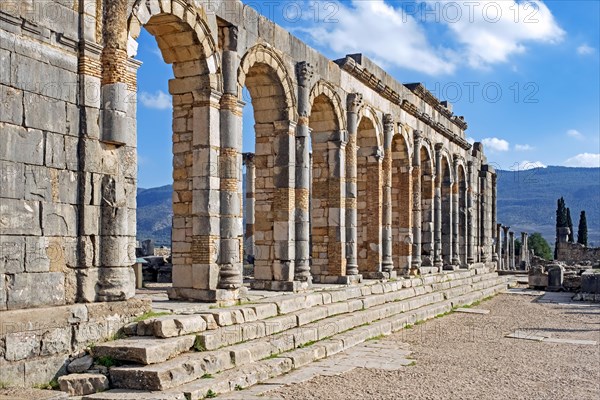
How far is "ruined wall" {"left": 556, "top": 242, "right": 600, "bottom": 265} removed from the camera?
51031mm

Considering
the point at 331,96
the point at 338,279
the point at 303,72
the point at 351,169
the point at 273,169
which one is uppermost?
the point at 303,72

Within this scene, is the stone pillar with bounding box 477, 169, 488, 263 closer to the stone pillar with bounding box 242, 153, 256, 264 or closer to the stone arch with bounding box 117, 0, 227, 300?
the stone pillar with bounding box 242, 153, 256, 264

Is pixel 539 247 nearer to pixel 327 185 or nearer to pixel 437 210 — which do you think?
pixel 437 210

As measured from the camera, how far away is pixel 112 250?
27.8 ft

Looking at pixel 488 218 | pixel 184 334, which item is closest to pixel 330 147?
pixel 184 334

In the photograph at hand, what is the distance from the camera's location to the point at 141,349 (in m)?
7.65

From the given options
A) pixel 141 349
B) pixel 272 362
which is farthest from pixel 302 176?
pixel 141 349

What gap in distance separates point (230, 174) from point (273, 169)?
2.52 metres

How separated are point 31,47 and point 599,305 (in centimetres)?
1837

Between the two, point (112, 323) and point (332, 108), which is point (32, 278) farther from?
point (332, 108)

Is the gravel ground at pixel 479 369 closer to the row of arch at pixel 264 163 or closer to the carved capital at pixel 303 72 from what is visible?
the row of arch at pixel 264 163

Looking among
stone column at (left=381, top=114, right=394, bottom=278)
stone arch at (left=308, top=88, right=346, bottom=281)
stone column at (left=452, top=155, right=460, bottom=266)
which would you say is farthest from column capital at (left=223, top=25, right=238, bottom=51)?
stone column at (left=452, top=155, right=460, bottom=266)

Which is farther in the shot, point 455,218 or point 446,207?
point 455,218

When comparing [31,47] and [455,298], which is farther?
[455,298]
